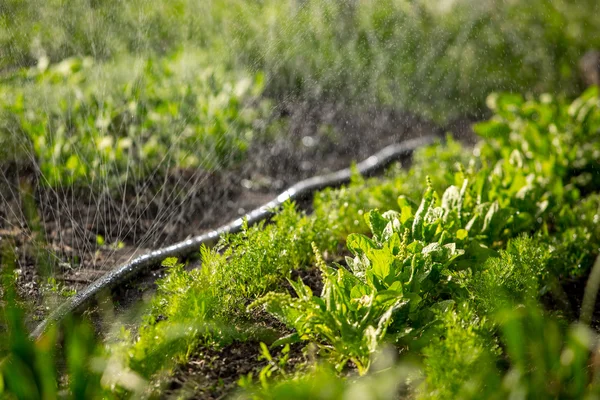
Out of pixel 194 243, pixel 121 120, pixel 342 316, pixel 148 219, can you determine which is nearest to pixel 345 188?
pixel 194 243

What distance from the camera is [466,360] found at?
1.86 m

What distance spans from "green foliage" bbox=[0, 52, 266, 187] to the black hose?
64 cm

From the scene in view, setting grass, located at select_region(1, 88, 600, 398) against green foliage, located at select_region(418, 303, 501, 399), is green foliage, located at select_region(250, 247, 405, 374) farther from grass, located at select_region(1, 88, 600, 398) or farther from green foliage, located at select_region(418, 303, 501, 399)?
green foliage, located at select_region(418, 303, 501, 399)

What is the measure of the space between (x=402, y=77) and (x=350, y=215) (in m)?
4.54

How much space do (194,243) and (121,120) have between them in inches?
64.9

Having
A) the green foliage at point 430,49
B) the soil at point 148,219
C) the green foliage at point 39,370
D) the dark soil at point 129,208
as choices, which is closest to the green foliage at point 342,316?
the soil at point 148,219

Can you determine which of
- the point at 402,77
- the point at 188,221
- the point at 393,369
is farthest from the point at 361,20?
the point at 393,369

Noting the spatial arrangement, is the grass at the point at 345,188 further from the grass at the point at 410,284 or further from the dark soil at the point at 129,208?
the dark soil at the point at 129,208

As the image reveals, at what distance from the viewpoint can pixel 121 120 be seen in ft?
15.4

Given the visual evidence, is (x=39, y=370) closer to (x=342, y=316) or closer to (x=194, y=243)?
(x=342, y=316)

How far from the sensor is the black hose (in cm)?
256

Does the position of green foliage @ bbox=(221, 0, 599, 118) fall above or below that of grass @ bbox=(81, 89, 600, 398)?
below

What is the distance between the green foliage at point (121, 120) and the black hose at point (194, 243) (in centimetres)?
64

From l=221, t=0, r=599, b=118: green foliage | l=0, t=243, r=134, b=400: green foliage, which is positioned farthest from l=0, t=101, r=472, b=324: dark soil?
l=221, t=0, r=599, b=118: green foliage
